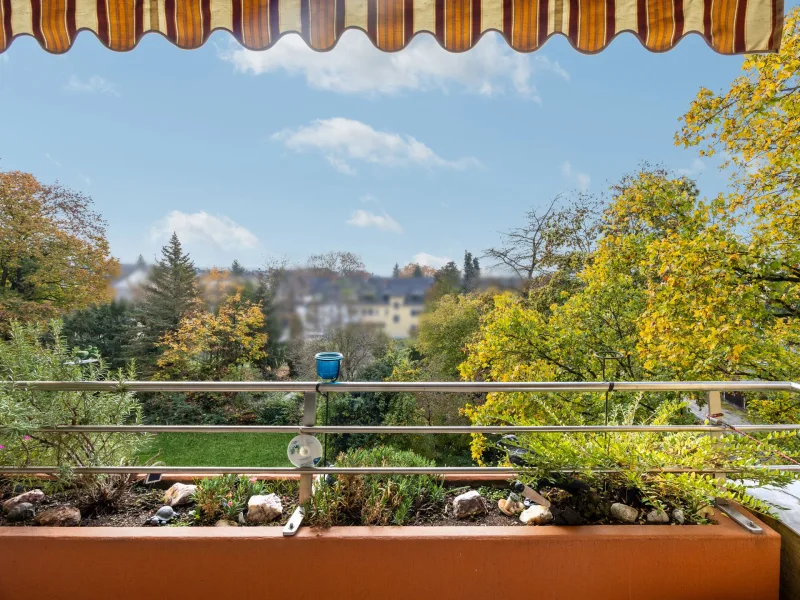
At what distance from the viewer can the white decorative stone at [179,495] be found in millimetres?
1874

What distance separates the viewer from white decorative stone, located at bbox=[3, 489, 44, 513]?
176 cm

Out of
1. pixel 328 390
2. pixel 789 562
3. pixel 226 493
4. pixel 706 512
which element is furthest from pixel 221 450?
pixel 789 562

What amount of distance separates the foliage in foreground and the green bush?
874 millimetres

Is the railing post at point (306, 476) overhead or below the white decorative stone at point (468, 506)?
overhead

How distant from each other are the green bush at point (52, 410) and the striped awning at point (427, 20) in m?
1.11

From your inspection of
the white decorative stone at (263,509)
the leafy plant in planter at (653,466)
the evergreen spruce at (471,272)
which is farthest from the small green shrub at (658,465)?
the evergreen spruce at (471,272)

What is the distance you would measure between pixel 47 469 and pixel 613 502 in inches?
80.2

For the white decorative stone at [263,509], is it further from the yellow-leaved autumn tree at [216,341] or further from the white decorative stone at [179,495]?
the yellow-leaved autumn tree at [216,341]

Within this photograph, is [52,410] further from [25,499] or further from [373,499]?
[373,499]

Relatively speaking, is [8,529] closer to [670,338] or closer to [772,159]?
[670,338]

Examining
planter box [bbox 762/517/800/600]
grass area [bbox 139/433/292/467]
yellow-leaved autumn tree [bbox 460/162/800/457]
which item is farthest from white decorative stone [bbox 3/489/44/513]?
grass area [bbox 139/433/292/467]

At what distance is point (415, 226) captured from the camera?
49.6ft

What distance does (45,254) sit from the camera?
10.5m

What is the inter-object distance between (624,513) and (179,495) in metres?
1.66
